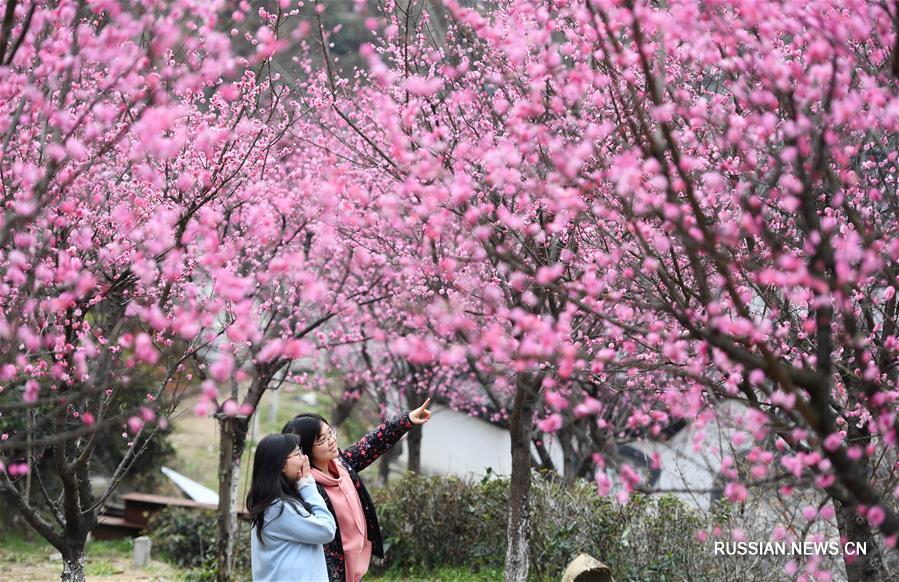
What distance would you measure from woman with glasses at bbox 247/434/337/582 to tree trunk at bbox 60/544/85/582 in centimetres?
221

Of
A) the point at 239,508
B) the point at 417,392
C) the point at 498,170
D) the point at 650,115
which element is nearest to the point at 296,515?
the point at 498,170

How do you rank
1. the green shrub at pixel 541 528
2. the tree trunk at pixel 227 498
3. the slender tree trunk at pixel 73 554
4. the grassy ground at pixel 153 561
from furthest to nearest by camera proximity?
the grassy ground at pixel 153 561
the tree trunk at pixel 227 498
the green shrub at pixel 541 528
the slender tree trunk at pixel 73 554

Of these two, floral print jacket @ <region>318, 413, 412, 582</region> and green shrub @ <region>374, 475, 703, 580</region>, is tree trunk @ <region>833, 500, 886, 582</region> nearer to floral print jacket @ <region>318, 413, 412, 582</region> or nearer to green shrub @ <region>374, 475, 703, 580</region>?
green shrub @ <region>374, 475, 703, 580</region>

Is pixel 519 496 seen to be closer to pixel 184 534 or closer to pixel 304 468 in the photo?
pixel 304 468

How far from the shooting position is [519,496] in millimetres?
7281

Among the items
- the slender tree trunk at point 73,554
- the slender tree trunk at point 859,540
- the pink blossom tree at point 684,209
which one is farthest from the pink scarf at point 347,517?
the slender tree trunk at point 859,540

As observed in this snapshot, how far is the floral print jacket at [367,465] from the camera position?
4.93 meters

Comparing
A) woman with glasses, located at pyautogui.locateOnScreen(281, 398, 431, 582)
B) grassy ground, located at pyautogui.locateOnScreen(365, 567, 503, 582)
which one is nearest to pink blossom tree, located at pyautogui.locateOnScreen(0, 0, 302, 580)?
woman with glasses, located at pyautogui.locateOnScreen(281, 398, 431, 582)

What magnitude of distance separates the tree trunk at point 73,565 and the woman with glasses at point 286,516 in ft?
7.24

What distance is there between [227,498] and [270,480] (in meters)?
5.34

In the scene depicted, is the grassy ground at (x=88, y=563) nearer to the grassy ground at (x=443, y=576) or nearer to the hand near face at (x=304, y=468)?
the grassy ground at (x=443, y=576)

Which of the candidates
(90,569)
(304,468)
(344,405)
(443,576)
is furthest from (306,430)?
(344,405)

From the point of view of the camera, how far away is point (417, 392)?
16203 millimetres

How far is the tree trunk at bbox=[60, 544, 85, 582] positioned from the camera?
6.01 metres
